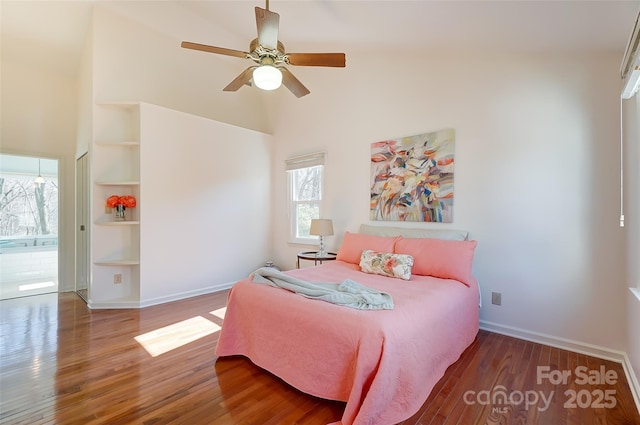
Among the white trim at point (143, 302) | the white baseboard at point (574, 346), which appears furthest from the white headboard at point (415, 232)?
the white trim at point (143, 302)

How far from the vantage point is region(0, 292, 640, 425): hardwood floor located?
1.62 metres

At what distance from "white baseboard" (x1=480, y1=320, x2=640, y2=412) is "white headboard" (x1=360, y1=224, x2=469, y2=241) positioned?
90 cm

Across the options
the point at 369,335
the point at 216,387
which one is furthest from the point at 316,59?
Result: the point at 216,387

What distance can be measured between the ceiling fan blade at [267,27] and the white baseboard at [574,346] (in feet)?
10.4

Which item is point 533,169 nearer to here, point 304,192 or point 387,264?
point 387,264

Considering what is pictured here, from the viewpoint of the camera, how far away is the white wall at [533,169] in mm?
2277

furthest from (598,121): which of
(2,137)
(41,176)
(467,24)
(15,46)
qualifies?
(41,176)

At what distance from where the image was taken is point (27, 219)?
18.0 feet

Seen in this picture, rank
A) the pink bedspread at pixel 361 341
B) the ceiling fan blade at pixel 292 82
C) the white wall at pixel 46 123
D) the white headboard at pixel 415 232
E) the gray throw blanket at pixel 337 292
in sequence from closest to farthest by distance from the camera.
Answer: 1. the pink bedspread at pixel 361 341
2. the gray throw blanket at pixel 337 292
3. the ceiling fan blade at pixel 292 82
4. the white headboard at pixel 415 232
5. the white wall at pixel 46 123

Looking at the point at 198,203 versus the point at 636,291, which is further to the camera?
the point at 198,203

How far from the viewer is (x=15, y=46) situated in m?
3.58

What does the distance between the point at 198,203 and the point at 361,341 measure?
3.30m

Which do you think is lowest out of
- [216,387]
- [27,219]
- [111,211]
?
[216,387]

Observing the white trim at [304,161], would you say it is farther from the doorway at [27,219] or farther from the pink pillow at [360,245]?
the doorway at [27,219]
